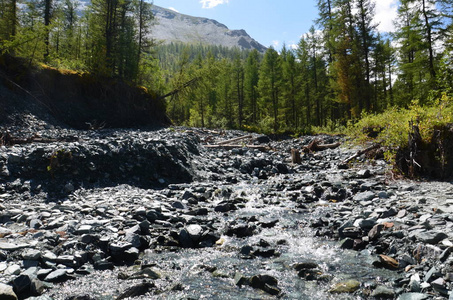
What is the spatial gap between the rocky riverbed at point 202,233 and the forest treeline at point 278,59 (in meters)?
8.25

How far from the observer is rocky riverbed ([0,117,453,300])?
11.1 feet

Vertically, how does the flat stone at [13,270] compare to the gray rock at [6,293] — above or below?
above

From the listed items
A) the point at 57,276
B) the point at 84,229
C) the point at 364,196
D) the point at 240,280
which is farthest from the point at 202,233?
the point at 364,196

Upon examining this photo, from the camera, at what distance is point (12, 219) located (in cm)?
508

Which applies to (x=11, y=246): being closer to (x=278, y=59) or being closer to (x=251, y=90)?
(x=278, y=59)

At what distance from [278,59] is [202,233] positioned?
38491 mm

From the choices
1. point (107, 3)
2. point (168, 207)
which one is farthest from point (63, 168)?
point (107, 3)

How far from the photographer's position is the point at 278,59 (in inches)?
1558

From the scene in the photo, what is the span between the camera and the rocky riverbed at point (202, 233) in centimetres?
338

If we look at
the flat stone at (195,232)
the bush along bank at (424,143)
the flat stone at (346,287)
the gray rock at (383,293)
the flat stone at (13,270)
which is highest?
the bush along bank at (424,143)

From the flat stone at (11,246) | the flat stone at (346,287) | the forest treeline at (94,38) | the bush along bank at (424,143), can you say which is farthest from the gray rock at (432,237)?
the forest treeline at (94,38)

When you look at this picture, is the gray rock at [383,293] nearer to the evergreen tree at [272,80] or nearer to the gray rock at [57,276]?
the gray rock at [57,276]

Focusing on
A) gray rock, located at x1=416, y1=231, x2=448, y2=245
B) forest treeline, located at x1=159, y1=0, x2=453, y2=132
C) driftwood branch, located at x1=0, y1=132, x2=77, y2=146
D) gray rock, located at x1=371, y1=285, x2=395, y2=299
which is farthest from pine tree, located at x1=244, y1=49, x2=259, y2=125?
gray rock, located at x1=371, y1=285, x2=395, y2=299

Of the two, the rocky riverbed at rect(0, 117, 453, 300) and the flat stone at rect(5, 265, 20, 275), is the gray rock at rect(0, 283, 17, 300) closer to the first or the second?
the rocky riverbed at rect(0, 117, 453, 300)
